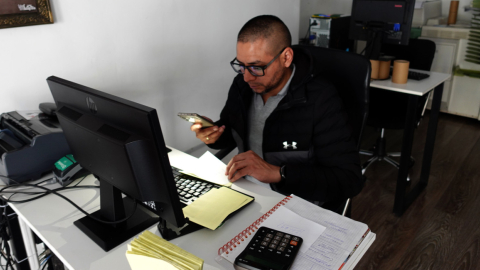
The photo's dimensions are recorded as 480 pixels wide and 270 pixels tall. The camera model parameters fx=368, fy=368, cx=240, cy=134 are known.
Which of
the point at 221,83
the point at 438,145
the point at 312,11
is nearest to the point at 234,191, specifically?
the point at 221,83

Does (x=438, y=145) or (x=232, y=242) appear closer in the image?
Answer: (x=232, y=242)

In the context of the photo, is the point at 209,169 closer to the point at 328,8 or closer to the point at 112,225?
the point at 112,225

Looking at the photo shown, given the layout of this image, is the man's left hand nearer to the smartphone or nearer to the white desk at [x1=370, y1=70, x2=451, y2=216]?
the smartphone

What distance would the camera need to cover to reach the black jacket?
1320mm

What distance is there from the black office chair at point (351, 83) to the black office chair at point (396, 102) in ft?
3.84

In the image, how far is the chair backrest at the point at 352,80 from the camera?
4.77 feet

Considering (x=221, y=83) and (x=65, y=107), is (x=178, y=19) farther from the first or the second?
(x=65, y=107)

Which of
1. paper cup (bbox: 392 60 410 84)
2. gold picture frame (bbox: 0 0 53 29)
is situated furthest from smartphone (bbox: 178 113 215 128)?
paper cup (bbox: 392 60 410 84)

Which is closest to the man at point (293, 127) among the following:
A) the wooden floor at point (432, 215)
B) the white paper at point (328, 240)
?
the white paper at point (328, 240)

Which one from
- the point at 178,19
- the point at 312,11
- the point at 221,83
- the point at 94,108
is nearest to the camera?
the point at 94,108

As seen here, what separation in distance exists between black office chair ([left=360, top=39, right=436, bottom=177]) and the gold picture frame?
6.77 ft

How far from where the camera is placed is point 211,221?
1063 mm

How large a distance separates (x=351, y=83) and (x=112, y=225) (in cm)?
105

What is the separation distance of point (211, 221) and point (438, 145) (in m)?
2.85
